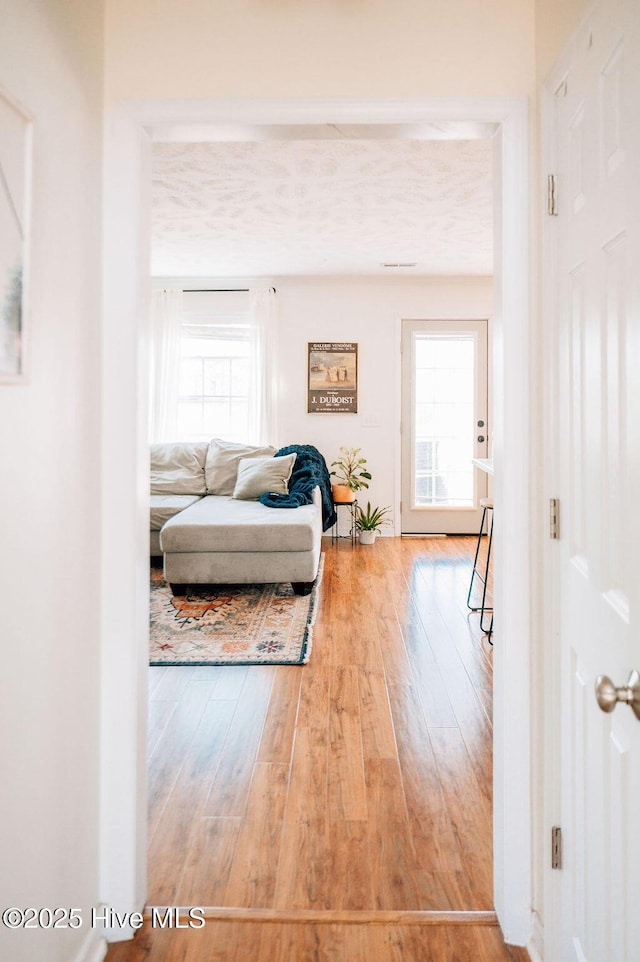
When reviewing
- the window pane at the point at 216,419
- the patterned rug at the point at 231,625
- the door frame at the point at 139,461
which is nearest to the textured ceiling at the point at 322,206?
the window pane at the point at 216,419

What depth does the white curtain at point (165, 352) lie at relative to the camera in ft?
21.0

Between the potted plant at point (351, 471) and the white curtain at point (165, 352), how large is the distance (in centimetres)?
183

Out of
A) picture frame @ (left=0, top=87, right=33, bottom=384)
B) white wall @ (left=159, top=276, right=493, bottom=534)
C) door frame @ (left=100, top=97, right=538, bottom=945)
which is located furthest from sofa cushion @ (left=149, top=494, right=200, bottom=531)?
picture frame @ (left=0, top=87, right=33, bottom=384)

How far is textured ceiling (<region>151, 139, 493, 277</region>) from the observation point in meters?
3.40

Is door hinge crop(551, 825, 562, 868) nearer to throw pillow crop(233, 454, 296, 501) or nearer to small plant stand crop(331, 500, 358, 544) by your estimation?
throw pillow crop(233, 454, 296, 501)

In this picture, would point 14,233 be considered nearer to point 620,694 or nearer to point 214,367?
point 620,694

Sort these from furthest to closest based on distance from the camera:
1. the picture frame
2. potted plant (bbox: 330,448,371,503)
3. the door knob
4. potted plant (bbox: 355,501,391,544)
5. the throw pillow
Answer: potted plant (bbox: 330,448,371,503) < potted plant (bbox: 355,501,391,544) < the throw pillow < the picture frame < the door knob

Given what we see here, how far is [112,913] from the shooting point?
1.53 meters

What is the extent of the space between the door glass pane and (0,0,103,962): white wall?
16.9 feet

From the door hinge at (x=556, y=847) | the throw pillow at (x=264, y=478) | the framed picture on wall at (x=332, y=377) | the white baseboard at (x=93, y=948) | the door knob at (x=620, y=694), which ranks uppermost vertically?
the framed picture on wall at (x=332, y=377)

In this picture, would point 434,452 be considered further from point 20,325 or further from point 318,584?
point 20,325

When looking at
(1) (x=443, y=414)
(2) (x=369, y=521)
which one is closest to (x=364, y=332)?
(1) (x=443, y=414)

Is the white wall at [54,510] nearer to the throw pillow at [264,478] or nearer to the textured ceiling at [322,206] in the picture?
the textured ceiling at [322,206]

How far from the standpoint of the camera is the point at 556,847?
54.6 inches
